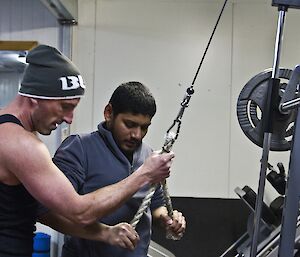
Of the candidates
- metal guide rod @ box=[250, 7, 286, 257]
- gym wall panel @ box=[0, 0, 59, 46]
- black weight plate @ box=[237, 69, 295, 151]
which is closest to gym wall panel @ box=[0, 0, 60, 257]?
gym wall panel @ box=[0, 0, 59, 46]

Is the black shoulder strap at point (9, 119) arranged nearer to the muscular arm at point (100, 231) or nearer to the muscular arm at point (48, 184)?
the muscular arm at point (48, 184)

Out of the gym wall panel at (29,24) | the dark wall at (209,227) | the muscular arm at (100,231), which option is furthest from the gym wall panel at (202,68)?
the muscular arm at (100,231)

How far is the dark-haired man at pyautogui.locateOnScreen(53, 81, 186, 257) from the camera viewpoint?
186cm

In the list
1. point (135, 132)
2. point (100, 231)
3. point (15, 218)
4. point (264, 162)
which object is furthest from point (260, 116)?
point (15, 218)

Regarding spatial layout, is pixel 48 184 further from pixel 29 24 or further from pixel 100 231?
pixel 29 24

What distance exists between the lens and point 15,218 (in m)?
1.53

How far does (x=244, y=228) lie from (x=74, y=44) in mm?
2391

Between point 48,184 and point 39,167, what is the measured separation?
0.06 m

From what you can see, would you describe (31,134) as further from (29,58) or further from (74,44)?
(74,44)

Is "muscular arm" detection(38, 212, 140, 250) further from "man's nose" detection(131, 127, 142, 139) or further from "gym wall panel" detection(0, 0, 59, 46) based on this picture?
"gym wall panel" detection(0, 0, 59, 46)

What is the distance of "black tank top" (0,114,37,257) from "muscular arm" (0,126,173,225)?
2.5 inches

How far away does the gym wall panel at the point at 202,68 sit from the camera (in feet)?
14.0

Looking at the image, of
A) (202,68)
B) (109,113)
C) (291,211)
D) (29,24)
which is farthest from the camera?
(29,24)

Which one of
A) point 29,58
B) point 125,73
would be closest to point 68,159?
point 29,58
